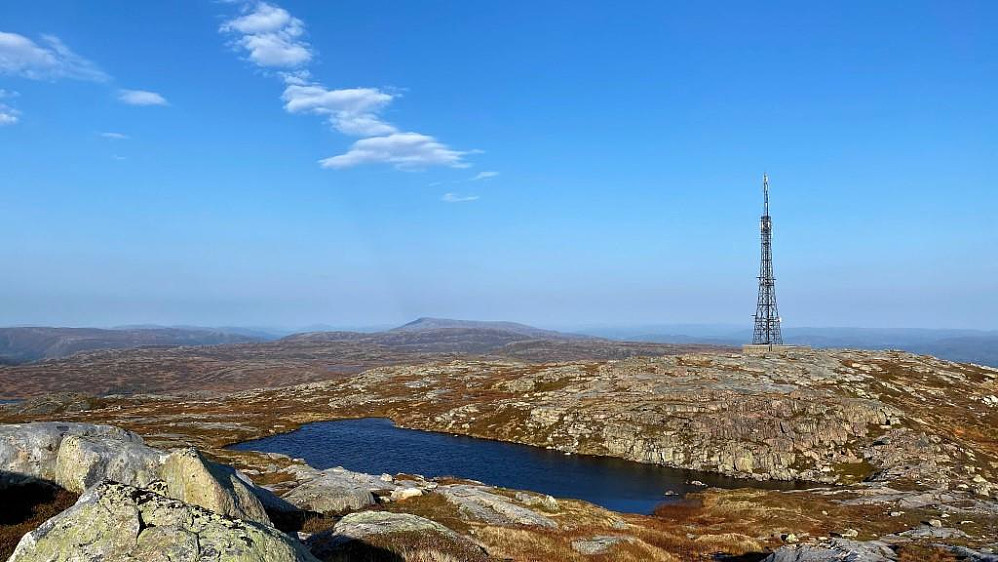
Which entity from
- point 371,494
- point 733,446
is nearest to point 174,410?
point 371,494

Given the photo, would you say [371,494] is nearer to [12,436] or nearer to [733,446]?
[12,436]

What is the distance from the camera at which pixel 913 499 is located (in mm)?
55188

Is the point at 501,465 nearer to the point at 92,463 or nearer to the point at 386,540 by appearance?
the point at 92,463

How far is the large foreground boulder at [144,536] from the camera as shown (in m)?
10.6

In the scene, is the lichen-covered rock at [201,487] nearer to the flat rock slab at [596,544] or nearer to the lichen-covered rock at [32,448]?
the lichen-covered rock at [32,448]

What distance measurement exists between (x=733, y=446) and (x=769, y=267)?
70380mm

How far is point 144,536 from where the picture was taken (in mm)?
10953

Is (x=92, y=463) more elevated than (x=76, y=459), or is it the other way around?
(x=76, y=459)

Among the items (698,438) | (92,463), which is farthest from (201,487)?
Answer: (698,438)

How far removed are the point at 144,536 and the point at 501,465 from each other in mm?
74461

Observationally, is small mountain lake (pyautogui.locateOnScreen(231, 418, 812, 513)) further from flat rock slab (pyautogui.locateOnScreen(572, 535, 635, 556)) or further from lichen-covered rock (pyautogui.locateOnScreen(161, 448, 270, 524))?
lichen-covered rock (pyautogui.locateOnScreen(161, 448, 270, 524))

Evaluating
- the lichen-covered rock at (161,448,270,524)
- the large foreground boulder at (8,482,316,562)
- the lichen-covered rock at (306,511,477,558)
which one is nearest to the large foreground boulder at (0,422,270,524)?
the lichen-covered rock at (161,448,270,524)

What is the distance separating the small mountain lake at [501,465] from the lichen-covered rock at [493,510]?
28.4 m

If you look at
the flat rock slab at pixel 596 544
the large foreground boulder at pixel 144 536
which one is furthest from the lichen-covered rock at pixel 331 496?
the large foreground boulder at pixel 144 536
